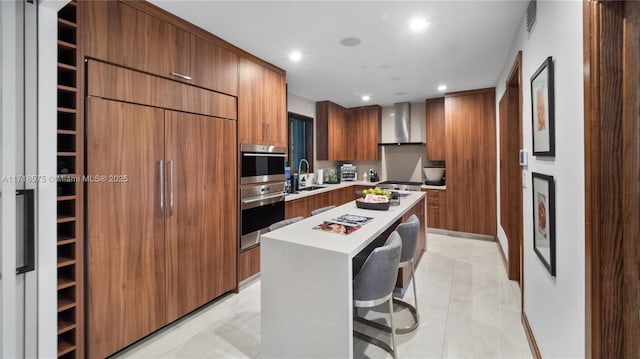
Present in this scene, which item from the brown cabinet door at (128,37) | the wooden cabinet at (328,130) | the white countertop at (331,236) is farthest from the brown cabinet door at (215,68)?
the wooden cabinet at (328,130)

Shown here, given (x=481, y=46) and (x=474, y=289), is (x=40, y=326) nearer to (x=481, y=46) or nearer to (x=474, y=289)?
(x=474, y=289)

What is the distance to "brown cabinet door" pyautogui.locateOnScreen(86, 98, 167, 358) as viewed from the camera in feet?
5.95

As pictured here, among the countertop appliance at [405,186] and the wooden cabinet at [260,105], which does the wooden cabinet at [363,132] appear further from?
the wooden cabinet at [260,105]

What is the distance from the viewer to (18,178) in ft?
4.60

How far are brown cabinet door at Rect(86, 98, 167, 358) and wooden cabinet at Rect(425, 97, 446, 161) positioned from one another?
4589mm

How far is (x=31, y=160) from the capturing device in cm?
144

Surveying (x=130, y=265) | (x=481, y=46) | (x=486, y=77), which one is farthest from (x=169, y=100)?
(x=486, y=77)

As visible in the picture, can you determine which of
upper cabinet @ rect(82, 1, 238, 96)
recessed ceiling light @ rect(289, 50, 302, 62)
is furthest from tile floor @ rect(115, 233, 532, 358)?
recessed ceiling light @ rect(289, 50, 302, 62)

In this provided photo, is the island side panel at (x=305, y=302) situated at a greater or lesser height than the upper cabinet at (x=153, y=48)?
lesser

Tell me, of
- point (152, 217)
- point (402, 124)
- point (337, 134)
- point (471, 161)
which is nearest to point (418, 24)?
point (152, 217)

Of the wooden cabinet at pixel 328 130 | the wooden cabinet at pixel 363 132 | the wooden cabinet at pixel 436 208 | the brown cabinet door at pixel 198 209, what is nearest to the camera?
the brown cabinet door at pixel 198 209

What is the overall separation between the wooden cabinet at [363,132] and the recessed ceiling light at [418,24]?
11.3 ft

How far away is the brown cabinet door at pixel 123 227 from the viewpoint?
5.95 ft

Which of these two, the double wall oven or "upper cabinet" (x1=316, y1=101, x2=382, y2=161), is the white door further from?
"upper cabinet" (x1=316, y1=101, x2=382, y2=161)
